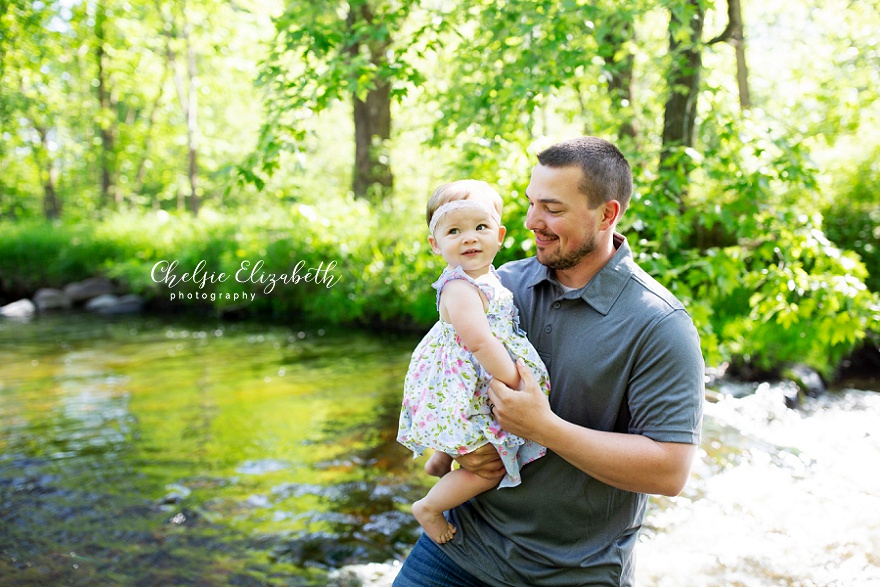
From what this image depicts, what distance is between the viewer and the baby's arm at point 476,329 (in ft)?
6.94

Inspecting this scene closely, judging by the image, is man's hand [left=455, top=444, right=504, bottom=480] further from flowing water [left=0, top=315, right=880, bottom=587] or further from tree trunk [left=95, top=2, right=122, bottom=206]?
tree trunk [left=95, top=2, right=122, bottom=206]

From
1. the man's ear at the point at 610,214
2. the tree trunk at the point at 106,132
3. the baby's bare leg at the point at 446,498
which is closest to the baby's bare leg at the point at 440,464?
the baby's bare leg at the point at 446,498

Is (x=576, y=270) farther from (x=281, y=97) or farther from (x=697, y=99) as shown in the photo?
(x=697, y=99)

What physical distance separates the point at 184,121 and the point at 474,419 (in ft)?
94.3

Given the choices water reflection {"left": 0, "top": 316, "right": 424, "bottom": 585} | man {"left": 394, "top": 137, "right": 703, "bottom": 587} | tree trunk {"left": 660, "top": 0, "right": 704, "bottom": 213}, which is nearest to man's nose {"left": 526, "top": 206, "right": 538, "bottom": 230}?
man {"left": 394, "top": 137, "right": 703, "bottom": 587}

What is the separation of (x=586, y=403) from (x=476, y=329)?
392 mm

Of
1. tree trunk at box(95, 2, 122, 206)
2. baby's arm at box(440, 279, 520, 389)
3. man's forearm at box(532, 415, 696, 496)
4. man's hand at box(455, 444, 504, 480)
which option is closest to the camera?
man's forearm at box(532, 415, 696, 496)

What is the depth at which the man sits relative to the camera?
1.99m

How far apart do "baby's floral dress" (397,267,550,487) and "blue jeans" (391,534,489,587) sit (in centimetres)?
37

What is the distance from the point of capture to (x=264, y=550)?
4.54 meters

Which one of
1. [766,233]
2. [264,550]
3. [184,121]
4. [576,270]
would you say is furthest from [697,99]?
[184,121]

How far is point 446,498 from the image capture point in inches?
92.6

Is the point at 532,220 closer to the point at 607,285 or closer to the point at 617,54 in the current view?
the point at 607,285

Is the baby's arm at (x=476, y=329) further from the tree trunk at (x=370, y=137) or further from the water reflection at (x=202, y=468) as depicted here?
the tree trunk at (x=370, y=137)
